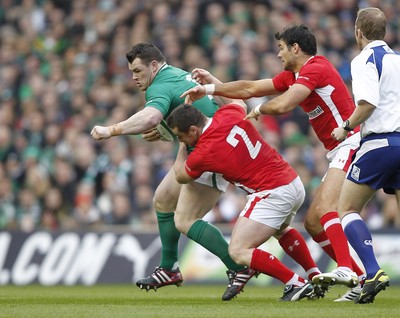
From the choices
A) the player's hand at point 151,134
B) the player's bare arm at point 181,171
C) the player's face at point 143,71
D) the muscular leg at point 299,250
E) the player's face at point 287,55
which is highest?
the player's face at point 287,55

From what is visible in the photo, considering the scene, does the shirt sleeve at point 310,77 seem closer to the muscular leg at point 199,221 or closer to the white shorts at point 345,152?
the white shorts at point 345,152

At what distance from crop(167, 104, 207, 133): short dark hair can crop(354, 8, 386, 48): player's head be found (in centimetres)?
173

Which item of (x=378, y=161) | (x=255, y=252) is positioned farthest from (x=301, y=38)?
(x=255, y=252)

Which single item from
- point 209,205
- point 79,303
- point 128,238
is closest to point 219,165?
point 209,205

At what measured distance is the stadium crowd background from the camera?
17.0 meters

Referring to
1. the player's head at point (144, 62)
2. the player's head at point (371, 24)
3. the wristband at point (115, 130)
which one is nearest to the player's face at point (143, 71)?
the player's head at point (144, 62)

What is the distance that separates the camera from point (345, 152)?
33.3ft

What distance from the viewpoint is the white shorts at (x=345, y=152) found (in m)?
10.1

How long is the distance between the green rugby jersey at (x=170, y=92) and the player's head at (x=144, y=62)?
7 cm

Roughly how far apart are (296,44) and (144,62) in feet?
5.23

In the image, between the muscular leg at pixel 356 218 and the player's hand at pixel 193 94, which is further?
the player's hand at pixel 193 94

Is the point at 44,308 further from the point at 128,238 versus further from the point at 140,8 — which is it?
the point at 140,8

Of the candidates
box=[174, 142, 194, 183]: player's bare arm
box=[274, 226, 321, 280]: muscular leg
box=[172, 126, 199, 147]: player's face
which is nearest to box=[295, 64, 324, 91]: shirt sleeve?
box=[172, 126, 199, 147]: player's face

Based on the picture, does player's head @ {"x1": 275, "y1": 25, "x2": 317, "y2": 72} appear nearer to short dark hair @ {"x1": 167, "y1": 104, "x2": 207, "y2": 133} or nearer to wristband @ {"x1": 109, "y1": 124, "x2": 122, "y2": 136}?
short dark hair @ {"x1": 167, "y1": 104, "x2": 207, "y2": 133}
